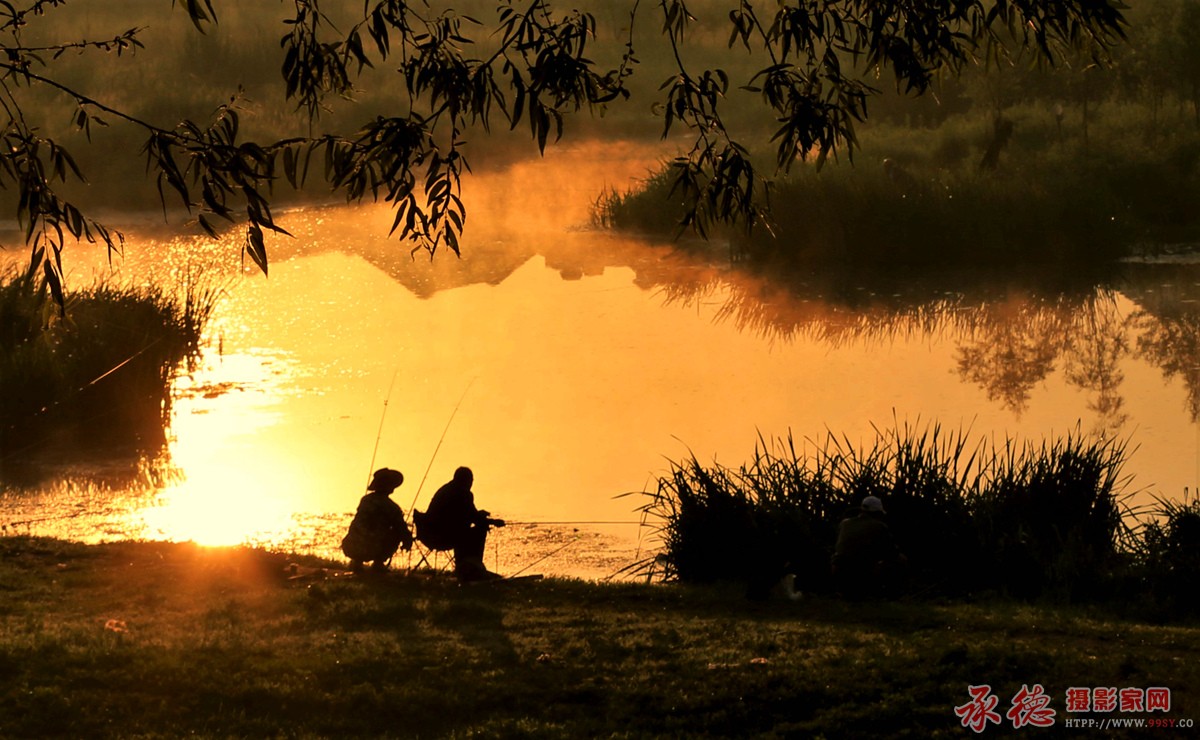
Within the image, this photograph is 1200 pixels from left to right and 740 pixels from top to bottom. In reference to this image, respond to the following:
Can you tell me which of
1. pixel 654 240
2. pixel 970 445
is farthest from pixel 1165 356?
pixel 654 240

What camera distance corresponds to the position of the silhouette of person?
1291cm

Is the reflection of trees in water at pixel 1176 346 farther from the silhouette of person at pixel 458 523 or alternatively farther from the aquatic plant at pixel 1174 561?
Answer: the silhouette of person at pixel 458 523

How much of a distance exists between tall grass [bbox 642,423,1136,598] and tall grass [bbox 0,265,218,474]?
814 centimetres

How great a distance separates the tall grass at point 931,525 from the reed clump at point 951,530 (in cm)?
1

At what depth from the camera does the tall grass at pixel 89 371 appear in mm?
19250

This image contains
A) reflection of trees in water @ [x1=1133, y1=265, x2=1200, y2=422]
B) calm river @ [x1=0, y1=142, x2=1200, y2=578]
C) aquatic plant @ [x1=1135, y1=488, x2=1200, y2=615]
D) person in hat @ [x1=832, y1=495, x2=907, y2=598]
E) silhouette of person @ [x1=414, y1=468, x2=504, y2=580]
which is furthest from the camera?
reflection of trees in water @ [x1=1133, y1=265, x2=1200, y2=422]

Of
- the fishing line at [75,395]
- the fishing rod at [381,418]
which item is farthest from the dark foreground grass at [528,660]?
the fishing line at [75,395]

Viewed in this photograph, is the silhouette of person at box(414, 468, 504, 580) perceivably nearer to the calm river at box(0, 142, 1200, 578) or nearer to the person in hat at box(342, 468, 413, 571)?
the person in hat at box(342, 468, 413, 571)

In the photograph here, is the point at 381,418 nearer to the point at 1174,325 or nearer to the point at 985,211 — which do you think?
the point at 1174,325

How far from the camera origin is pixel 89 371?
20.2 meters

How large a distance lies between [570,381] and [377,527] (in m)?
9.41

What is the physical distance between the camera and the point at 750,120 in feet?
162

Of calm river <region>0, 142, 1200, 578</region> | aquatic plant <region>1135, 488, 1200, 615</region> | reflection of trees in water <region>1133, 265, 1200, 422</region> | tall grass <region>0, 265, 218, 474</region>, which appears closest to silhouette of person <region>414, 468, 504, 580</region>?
calm river <region>0, 142, 1200, 578</region>

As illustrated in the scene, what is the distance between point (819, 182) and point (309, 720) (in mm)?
24132
